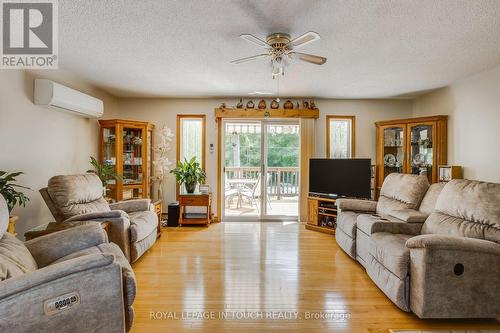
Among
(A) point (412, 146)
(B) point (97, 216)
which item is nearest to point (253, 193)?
(A) point (412, 146)

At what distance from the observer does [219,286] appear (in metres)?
2.51

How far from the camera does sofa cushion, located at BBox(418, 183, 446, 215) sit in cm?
283

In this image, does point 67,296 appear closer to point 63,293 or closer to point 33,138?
point 63,293

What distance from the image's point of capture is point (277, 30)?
240 centimetres

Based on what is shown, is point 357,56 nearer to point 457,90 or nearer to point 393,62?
point 393,62

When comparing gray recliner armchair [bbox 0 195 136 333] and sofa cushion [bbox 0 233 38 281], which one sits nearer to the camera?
gray recliner armchair [bbox 0 195 136 333]

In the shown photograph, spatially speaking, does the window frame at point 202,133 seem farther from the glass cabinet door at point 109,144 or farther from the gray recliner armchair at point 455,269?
the gray recliner armchair at point 455,269

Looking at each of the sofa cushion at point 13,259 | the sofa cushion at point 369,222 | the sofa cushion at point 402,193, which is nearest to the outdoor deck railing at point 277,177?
the sofa cushion at point 402,193

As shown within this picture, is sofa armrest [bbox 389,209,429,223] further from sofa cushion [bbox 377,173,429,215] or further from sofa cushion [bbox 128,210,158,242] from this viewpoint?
sofa cushion [bbox 128,210,158,242]

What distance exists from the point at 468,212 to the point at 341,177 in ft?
7.20

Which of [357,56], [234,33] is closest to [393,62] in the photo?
[357,56]

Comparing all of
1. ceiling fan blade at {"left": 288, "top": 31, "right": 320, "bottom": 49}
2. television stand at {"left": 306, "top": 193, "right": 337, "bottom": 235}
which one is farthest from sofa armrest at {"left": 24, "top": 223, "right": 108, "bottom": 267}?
television stand at {"left": 306, "top": 193, "right": 337, "bottom": 235}

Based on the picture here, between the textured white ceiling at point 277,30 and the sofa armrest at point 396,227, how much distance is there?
6.00 feet

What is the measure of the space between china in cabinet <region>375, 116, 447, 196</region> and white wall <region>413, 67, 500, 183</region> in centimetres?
18
